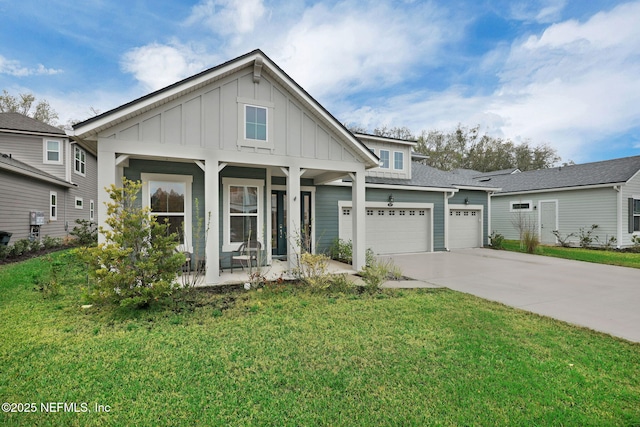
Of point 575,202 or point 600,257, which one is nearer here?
point 600,257

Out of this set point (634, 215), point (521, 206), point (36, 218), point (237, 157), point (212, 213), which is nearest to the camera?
point (212, 213)

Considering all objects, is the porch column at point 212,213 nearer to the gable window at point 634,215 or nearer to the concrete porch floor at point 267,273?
the concrete porch floor at point 267,273

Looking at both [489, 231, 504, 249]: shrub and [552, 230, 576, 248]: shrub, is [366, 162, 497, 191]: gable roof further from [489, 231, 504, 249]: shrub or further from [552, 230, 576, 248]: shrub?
[552, 230, 576, 248]: shrub

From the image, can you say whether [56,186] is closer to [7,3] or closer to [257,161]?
[7,3]

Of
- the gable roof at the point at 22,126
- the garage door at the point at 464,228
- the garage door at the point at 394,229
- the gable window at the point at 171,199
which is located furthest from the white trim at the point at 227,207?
the gable roof at the point at 22,126

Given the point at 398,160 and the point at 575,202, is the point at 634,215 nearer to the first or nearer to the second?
the point at 575,202

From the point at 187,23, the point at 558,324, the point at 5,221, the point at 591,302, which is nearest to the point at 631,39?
the point at 591,302

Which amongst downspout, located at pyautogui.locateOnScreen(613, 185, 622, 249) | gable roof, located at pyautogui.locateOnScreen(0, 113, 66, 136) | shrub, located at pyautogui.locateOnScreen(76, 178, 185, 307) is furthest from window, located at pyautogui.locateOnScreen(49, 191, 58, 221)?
downspout, located at pyautogui.locateOnScreen(613, 185, 622, 249)

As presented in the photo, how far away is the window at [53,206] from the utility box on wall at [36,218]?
1217 millimetres

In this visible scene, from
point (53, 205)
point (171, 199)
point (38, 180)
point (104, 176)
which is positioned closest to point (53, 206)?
point (53, 205)

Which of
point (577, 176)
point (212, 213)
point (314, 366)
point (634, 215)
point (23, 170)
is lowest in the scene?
point (314, 366)

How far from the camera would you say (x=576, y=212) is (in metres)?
15.3

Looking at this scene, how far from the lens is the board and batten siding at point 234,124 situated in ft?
19.7

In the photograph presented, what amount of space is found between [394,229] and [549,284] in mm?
5934
